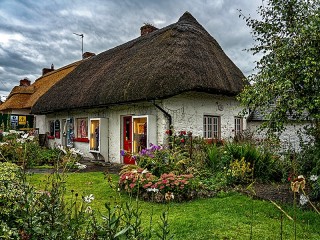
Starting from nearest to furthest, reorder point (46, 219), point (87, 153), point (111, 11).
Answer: point (46, 219) → point (111, 11) → point (87, 153)

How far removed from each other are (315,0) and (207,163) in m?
4.57

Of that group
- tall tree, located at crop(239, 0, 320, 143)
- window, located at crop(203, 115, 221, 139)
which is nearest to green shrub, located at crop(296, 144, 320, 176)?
tall tree, located at crop(239, 0, 320, 143)

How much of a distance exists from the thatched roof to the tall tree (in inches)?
161

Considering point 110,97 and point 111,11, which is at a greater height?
point 111,11

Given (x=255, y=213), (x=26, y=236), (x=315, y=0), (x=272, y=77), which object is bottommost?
(x=255, y=213)

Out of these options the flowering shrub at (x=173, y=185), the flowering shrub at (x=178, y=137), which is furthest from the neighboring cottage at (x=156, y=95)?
the flowering shrub at (x=173, y=185)

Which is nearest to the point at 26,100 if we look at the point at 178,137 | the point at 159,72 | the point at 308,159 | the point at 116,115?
the point at 116,115

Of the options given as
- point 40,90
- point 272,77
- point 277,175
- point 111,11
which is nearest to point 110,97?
point 111,11

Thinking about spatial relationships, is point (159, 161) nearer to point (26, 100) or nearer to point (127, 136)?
point (127, 136)

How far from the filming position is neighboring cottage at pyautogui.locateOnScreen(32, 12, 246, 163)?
10250 millimetres

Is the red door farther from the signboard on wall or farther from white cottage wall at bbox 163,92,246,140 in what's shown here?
the signboard on wall

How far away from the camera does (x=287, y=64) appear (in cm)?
514

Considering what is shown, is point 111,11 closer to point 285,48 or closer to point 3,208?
point 285,48

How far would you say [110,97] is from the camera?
11.4m
